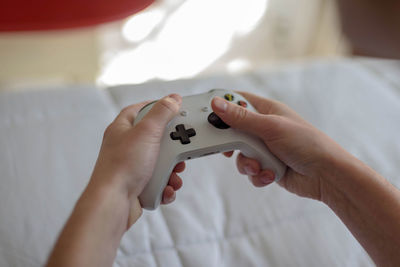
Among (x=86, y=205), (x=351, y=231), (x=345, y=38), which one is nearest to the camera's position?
(x=86, y=205)

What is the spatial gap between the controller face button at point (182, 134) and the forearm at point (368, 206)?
0.62 ft

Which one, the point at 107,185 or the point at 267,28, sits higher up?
the point at 267,28

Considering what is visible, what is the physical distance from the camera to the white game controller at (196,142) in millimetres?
511

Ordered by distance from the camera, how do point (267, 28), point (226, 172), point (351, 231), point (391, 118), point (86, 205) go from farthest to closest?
point (267, 28)
point (391, 118)
point (226, 172)
point (351, 231)
point (86, 205)

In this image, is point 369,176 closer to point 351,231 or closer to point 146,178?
point 351,231

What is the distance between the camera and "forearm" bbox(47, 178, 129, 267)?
39 centimetres

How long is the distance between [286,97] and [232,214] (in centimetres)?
31

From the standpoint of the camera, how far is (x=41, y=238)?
1.82ft

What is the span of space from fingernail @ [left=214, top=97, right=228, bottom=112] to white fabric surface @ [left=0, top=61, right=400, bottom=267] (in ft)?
0.54

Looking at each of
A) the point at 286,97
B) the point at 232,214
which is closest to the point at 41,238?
the point at 232,214

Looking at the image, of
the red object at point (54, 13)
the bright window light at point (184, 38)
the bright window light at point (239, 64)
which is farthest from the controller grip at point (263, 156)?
the bright window light at point (239, 64)

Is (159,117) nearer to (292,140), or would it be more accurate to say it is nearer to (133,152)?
(133,152)

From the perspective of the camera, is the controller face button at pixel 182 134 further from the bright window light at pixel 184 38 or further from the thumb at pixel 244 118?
the bright window light at pixel 184 38

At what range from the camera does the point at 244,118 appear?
0.54 m
